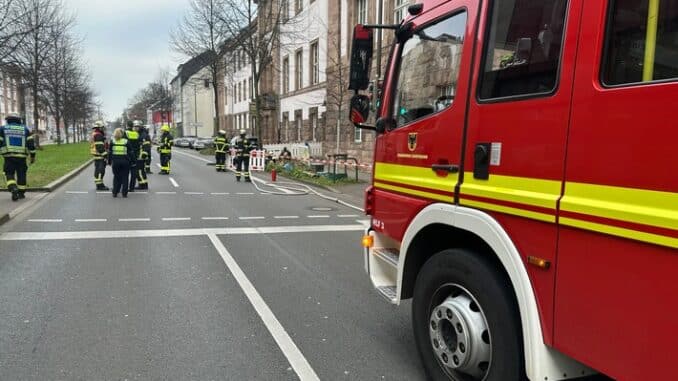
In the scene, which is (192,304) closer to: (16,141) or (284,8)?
(16,141)

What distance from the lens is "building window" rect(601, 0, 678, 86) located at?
1.88 meters

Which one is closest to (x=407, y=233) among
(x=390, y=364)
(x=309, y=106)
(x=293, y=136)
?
(x=390, y=364)

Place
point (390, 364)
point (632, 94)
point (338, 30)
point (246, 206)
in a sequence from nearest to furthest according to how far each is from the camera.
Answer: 1. point (632, 94)
2. point (390, 364)
3. point (246, 206)
4. point (338, 30)

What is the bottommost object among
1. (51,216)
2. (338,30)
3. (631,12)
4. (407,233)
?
(51,216)

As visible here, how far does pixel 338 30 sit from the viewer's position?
27234 millimetres

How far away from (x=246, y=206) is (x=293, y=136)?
24.7m

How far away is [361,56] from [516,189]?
1.71 meters

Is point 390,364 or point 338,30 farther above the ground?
point 338,30

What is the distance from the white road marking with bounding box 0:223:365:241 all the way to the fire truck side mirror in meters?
5.00

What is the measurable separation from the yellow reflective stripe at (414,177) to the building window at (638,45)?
3.42ft

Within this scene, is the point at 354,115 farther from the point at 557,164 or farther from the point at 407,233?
the point at 557,164

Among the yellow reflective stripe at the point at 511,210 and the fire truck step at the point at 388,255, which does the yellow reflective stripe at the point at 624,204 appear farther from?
the fire truck step at the point at 388,255

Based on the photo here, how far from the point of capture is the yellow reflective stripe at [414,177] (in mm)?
2984

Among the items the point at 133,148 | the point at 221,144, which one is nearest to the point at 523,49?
the point at 133,148
